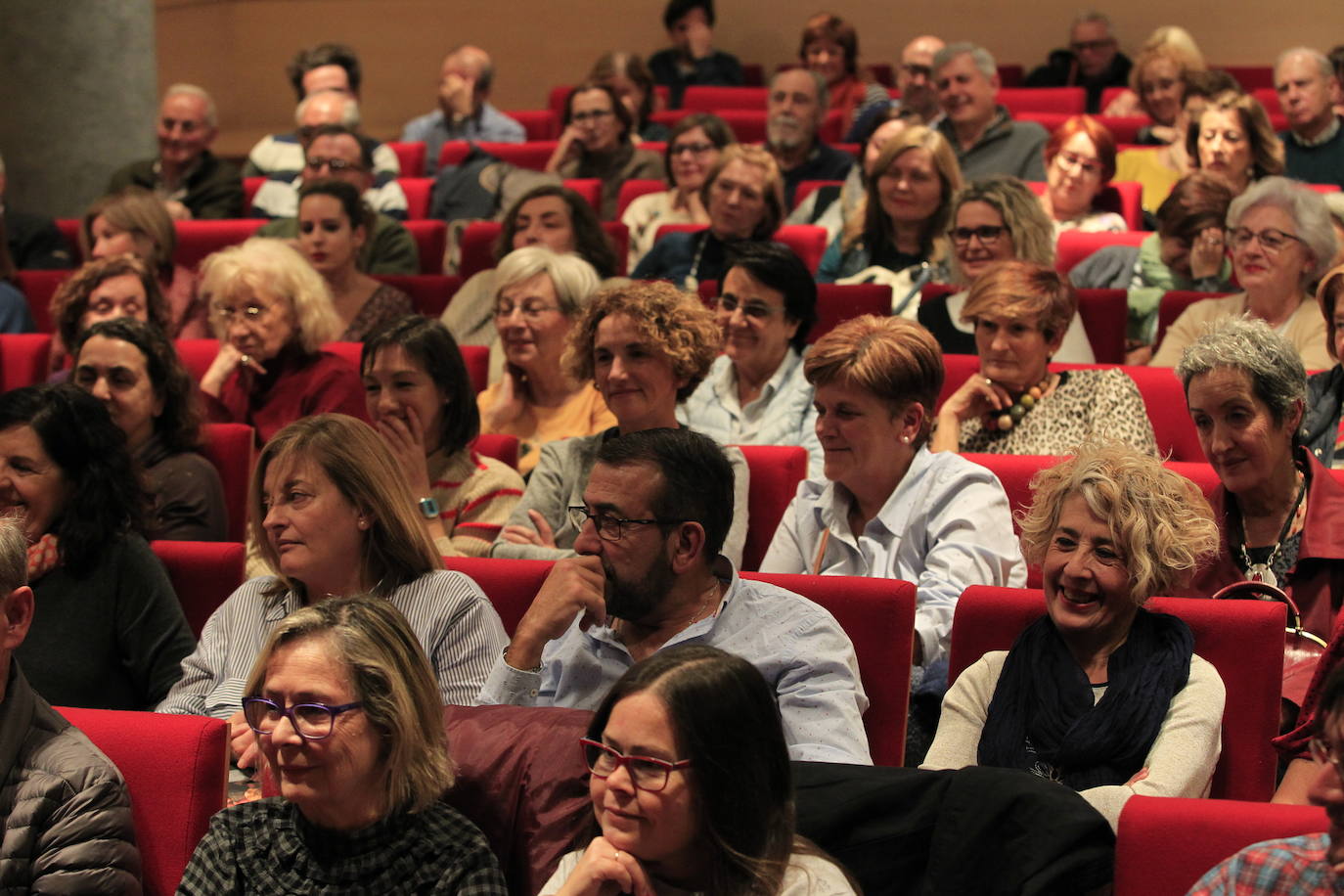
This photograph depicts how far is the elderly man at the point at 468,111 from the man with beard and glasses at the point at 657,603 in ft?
16.0

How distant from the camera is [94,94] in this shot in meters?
5.49

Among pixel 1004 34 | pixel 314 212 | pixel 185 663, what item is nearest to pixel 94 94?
pixel 314 212

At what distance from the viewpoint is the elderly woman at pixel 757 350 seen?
3.35 m

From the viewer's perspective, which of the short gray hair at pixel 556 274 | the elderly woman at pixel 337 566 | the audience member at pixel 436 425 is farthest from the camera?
the short gray hair at pixel 556 274

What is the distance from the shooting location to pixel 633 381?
2.87 metres

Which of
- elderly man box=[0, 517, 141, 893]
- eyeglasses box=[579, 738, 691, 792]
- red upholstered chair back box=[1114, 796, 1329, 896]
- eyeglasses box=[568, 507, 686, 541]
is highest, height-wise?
eyeglasses box=[568, 507, 686, 541]

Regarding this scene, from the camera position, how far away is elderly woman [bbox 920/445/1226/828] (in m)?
1.97

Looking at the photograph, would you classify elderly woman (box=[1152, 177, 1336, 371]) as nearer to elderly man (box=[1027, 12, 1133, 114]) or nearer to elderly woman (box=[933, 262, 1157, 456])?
elderly woman (box=[933, 262, 1157, 456])

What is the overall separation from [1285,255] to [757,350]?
1061 mm

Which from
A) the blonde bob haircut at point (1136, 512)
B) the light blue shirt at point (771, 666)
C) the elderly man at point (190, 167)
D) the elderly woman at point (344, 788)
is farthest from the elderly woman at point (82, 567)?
the elderly man at point (190, 167)

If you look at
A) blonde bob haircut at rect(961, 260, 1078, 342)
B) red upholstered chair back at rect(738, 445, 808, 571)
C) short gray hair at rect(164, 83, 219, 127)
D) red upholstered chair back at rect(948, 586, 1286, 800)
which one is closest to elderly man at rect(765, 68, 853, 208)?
short gray hair at rect(164, 83, 219, 127)

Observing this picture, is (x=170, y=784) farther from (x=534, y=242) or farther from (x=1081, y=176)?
(x=1081, y=176)

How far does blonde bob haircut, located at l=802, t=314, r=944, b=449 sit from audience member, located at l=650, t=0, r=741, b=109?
5.33m

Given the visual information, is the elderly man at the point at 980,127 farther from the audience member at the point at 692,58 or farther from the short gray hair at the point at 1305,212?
the audience member at the point at 692,58
